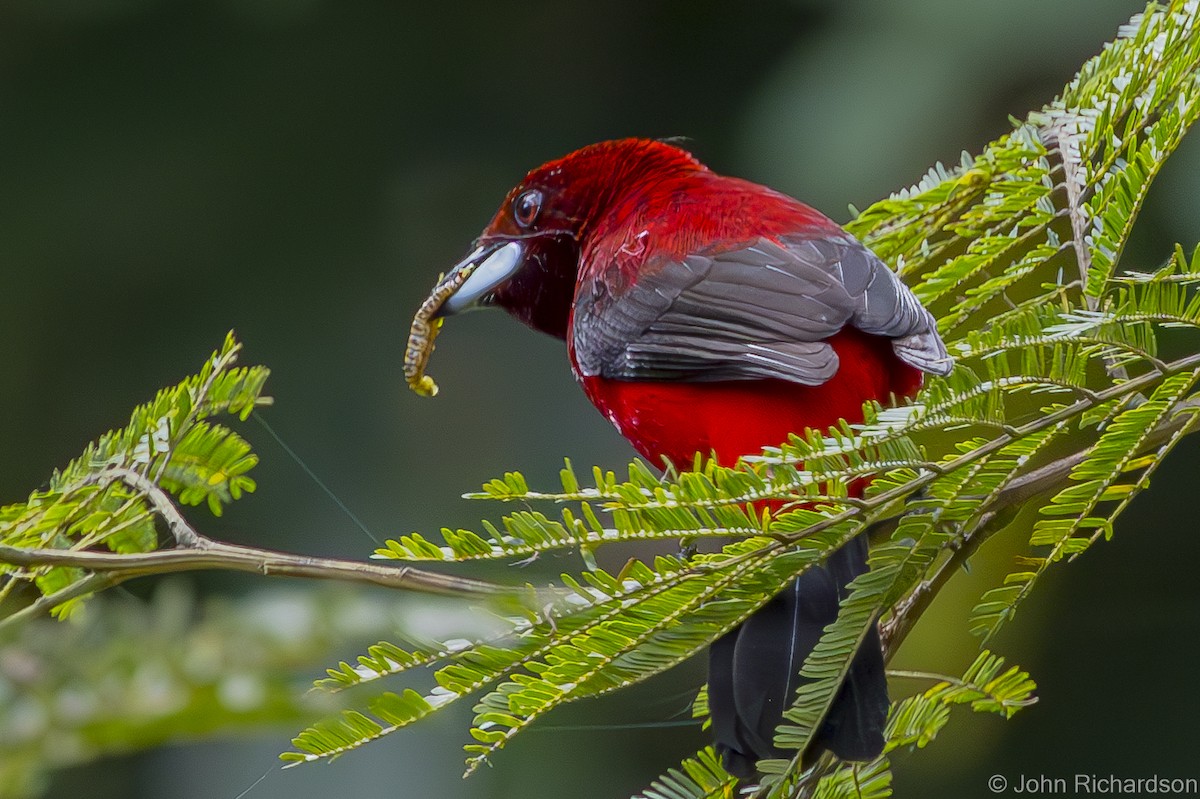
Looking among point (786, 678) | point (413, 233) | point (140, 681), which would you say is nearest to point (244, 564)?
point (786, 678)

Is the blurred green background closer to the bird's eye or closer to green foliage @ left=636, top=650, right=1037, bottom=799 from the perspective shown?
the bird's eye

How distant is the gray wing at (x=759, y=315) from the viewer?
3.96ft

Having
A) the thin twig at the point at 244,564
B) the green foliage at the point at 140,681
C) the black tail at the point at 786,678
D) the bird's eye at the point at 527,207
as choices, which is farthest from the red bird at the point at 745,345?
the green foliage at the point at 140,681

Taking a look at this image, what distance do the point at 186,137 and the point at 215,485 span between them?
1.98 m

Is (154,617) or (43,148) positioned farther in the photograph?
(43,148)

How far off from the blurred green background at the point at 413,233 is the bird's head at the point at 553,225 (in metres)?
0.52

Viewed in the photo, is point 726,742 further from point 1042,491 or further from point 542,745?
point 542,745

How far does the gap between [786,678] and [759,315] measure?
43 centimetres

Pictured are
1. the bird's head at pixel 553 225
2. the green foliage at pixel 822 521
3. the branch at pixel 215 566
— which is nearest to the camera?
the green foliage at pixel 822 521

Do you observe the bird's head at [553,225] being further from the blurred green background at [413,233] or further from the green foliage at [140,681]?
the green foliage at [140,681]

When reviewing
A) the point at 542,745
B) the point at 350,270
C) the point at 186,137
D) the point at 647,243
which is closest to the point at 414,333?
the point at 647,243

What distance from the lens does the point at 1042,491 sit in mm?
965

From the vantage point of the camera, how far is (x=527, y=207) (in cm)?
175

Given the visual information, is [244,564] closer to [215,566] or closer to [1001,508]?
[215,566]
